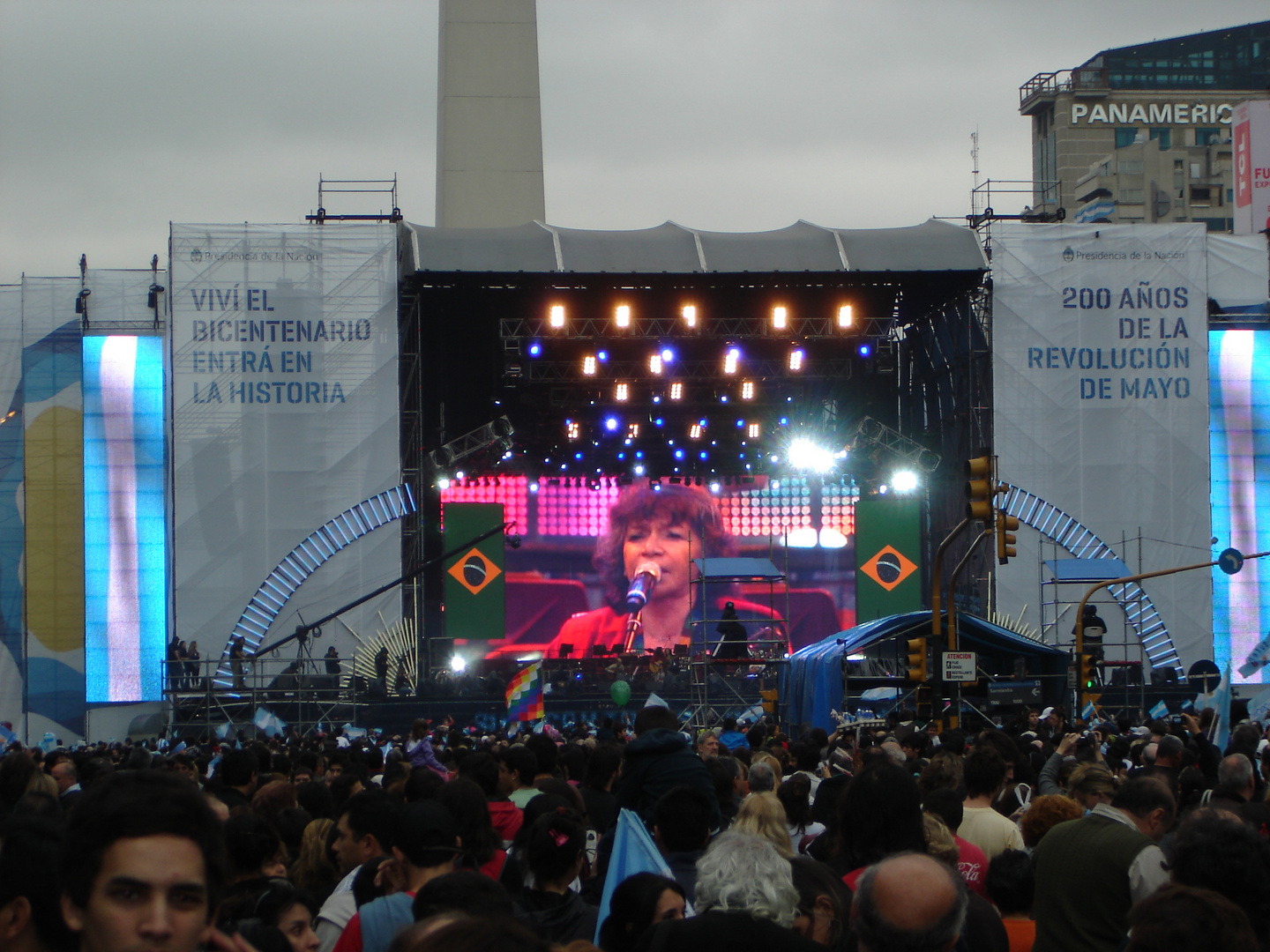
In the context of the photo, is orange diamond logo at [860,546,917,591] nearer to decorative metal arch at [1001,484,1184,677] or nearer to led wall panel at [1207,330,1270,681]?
decorative metal arch at [1001,484,1184,677]

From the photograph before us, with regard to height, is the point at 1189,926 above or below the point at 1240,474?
below

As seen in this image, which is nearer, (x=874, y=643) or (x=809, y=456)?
(x=874, y=643)

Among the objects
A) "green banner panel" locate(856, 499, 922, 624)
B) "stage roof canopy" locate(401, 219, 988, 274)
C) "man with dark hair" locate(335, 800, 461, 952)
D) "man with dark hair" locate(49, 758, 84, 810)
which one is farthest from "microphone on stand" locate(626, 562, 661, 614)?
"man with dark hair" locate(335, 800, 461, 952)

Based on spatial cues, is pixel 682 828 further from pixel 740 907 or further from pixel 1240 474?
pixel 1240 474

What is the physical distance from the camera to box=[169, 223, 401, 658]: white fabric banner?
29.9 meters

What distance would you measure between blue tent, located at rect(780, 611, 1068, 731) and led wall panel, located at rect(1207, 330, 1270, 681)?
8740 mm

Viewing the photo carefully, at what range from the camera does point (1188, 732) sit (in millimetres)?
11945

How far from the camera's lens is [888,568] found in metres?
33.2

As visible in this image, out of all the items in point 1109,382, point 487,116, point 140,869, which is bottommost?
point 140,869

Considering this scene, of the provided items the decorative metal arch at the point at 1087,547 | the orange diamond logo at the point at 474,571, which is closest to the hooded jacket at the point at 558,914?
the decorative metal arch at the point at 1087,547

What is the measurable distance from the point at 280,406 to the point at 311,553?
282 cm

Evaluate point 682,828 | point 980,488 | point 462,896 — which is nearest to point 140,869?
point 462,896

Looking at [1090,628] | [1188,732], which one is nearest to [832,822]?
[1188,732]

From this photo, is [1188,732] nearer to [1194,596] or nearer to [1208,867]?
[1208,867]
